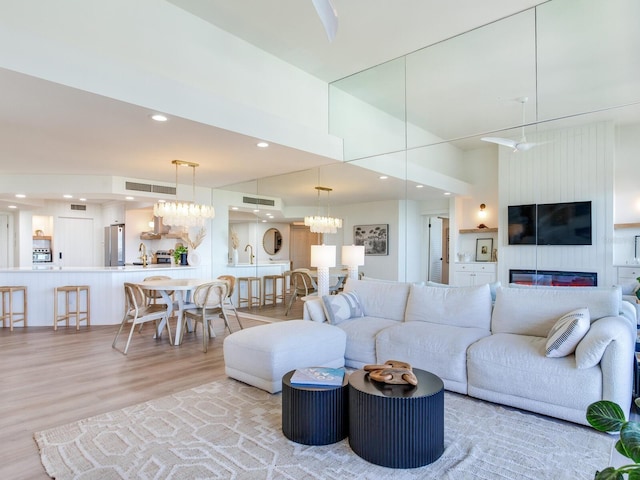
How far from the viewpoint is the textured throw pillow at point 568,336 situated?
105 inches

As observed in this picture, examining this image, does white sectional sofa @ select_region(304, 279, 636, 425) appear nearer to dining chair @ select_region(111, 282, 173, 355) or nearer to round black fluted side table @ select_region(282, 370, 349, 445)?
round black fluted side table @ select_region(282, 370, 349, 445)

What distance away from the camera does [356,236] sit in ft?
20.3

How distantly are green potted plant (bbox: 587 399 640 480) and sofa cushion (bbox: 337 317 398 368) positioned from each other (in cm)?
275

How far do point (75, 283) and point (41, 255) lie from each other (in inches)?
201

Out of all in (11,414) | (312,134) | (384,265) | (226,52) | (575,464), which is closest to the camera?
(575,464)

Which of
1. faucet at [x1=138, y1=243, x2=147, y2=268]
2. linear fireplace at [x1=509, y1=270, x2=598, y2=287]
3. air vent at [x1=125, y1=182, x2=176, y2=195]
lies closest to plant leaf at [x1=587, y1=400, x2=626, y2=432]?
linear fireplace at [x1=509, y1=270, x2=598, y2=287]

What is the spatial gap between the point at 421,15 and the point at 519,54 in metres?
1.18

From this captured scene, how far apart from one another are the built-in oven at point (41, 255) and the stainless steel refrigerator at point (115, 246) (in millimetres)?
1672

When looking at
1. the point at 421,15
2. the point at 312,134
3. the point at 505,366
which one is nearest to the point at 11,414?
the point at 505,366

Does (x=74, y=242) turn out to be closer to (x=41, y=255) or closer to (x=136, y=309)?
(x=41, y=255)

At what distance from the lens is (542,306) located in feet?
11.0

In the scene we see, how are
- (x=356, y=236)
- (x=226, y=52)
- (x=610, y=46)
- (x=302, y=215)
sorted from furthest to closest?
(x=302, y=215) < (x=356, y=236) < (x=226, y=52) < (x=610, y=46)

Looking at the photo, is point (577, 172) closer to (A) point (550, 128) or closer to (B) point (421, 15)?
(A) point (550, 128)

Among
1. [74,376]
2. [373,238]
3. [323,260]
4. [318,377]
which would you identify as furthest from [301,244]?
[318,377]
